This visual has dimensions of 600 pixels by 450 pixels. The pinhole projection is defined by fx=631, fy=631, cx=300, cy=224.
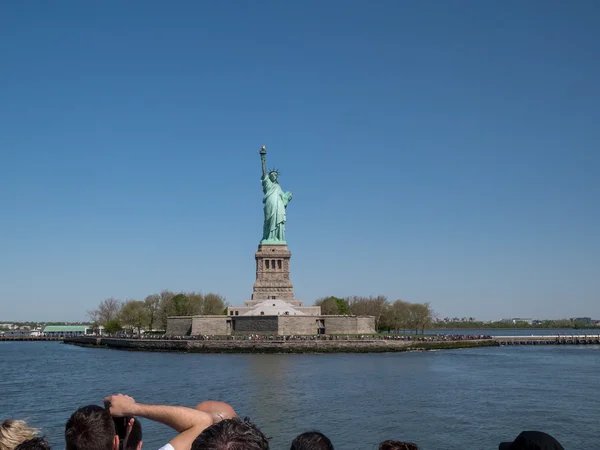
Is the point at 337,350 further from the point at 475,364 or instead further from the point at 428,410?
the point at 428,410

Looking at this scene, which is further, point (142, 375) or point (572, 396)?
point (142, 375)

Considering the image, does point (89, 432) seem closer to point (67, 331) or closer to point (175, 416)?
point (175, 416)

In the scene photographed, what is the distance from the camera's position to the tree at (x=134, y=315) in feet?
310

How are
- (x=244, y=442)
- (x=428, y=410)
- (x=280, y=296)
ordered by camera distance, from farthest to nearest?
(x=280, y=296), (x=428, y=410), (x=244, y=442)

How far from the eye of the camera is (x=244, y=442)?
2.77 m

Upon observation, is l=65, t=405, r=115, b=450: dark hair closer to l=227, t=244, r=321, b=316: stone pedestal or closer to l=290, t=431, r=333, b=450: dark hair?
l=290, t=431, r=333, b=450: dark hair

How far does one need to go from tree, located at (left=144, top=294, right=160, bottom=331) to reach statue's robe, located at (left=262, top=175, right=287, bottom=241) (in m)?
24.5

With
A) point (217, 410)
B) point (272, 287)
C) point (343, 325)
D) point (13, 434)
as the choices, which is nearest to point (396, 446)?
point (217, 410)

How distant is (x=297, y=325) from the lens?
7069 centimetres

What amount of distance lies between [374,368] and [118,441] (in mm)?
42746

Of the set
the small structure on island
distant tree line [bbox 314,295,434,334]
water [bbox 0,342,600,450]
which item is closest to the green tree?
distant tree line [bbox 314,295,434,334]

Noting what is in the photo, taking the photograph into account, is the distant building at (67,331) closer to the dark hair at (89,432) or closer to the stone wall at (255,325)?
the stone wall at (255,325)

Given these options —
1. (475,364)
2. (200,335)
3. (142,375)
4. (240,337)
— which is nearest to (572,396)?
(475,364)

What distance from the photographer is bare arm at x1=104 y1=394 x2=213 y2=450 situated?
156 inches
